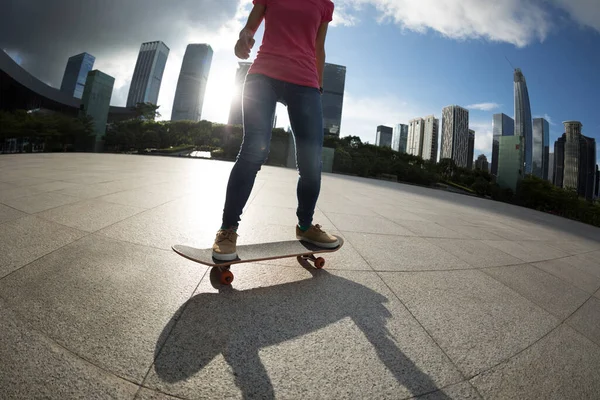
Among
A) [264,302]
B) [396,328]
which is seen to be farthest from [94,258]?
[396,328]

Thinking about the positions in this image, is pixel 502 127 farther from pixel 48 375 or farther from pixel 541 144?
pixel 48 375

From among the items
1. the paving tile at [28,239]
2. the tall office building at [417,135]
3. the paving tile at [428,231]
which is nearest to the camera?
the paving tile at [28,239]

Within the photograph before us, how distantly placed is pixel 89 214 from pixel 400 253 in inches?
123

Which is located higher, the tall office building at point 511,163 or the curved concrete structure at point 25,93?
the curved concrete structure at point 25,93

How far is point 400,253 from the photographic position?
247cm

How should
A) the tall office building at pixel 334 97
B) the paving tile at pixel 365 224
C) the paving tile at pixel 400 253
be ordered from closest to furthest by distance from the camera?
the paving tile at pixel 400 253, the paving tile at pixel 365 224, the tall office building at pixel 334 97

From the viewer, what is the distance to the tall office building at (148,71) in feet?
434

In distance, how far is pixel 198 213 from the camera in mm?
3146

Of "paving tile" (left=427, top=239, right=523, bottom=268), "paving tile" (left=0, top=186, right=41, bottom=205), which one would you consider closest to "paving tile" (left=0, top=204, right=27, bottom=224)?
"paving tile" (left=0, top=186, right=41, bottom=205)

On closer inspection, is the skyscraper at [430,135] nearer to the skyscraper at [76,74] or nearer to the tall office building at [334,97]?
the tall office building at [334,97]

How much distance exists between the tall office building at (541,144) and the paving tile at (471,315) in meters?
189

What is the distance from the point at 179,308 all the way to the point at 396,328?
1.06m

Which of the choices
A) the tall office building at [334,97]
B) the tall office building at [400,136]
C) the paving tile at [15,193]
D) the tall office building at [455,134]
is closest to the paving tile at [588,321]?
the paving tile at [15,193]

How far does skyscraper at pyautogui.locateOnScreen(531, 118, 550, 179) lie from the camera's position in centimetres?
14288
